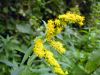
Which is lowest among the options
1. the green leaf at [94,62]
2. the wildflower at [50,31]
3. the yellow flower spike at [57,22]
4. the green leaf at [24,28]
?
the green leaf at [94,62]

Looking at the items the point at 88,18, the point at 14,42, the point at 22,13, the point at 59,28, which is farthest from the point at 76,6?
the point at 59,28

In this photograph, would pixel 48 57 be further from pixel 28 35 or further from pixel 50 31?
pixel 28 35

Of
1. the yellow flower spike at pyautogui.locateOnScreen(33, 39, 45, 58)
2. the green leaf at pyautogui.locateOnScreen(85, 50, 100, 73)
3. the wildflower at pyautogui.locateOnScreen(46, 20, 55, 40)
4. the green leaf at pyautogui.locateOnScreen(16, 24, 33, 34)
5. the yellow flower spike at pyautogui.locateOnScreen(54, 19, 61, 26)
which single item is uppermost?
the green leaf at pyautogui.locateOnScreen(16, 24, 33, 34)

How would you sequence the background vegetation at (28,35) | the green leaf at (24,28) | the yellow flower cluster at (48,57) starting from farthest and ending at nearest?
the green leaf at (24,28)
the background vegetation at (28,35)
the yellow flower cluster at (48,57)

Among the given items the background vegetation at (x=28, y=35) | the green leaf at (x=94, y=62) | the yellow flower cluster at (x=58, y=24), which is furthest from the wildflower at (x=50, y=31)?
the background vegetation at (x=28, y=35)

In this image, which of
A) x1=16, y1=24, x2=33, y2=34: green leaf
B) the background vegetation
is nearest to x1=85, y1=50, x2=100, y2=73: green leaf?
the background vegetation

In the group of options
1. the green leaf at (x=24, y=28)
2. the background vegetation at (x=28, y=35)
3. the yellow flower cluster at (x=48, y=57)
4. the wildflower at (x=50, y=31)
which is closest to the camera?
the yellow flower cluster at (x=48, y=57)

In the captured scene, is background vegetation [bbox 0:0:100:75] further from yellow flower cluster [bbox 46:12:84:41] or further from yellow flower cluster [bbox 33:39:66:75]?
yellow flower cluster [bbox 33:39:66:75]

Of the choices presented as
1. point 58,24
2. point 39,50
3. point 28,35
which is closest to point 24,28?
point 28,35

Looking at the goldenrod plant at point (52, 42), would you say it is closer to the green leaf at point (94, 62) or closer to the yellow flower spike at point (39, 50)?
the yellow flower spike at point (39, 50)

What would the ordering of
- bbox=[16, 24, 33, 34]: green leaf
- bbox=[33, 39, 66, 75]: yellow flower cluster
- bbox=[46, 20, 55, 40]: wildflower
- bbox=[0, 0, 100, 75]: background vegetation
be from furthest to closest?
bbox=[16, 24, 33, 34]: green leaf
bbox=[0, 0, 100, 75]: background vegetation
bbox=[46, 20, 55, 40]: wildflower
bbox=[33, 39, 66, 75]: yellow flower cluster

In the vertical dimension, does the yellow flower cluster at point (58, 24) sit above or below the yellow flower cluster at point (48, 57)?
above

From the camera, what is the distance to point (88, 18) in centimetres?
425

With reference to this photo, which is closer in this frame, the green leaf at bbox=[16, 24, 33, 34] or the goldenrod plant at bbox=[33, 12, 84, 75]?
the goldenrod plant at bbox=[33, 12, 84, 75]
